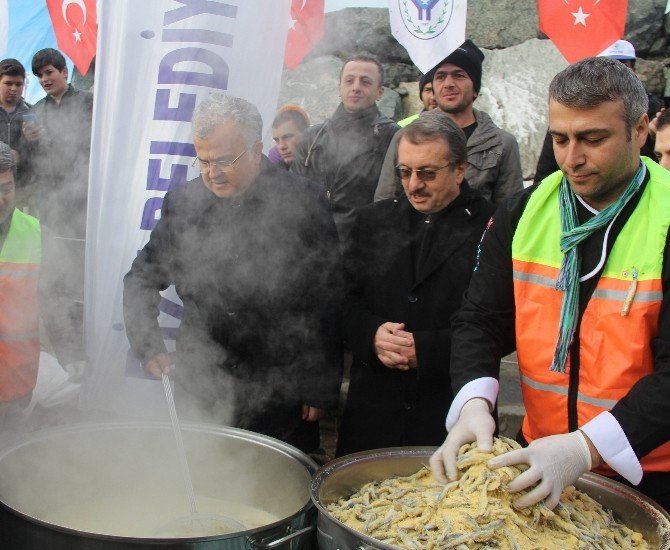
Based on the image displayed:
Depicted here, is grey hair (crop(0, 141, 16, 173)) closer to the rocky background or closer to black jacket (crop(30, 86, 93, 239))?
black jacket (crop(30, 86, 93, 239))

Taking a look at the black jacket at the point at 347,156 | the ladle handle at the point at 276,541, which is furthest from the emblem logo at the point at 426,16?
the ladle handle at the point at 276,541

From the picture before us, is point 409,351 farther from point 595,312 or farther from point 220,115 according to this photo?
point 220,115

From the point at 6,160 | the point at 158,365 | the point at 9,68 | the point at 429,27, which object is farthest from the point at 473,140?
the point at 9,68

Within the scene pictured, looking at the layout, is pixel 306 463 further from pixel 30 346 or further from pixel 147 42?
pixel 147 42

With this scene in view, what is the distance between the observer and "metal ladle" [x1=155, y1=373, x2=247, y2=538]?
2.11m

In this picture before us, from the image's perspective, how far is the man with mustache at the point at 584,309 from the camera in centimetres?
169

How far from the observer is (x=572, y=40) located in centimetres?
428

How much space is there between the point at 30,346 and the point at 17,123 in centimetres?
306

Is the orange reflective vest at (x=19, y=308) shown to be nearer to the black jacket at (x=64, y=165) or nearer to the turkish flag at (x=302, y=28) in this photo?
the black jacket at (x=64, y=165)

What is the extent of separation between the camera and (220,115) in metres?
2.88

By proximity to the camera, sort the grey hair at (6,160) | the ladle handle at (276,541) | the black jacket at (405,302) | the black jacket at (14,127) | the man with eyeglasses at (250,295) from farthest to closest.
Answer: the black jacket at (14,127) → the grey hair at (6,160) → the man with eyeglasses at (250,295) → the black jacket at (405,302) → the ladle handle at (276,541)

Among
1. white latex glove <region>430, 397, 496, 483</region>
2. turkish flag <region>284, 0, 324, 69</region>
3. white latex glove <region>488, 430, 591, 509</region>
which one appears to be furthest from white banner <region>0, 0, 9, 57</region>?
white latex glove <region>488, 430, 591, 509</region>

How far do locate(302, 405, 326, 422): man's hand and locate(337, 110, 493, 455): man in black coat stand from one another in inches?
7.8

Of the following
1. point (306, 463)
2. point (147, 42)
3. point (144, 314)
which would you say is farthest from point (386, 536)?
point (147, 42)
